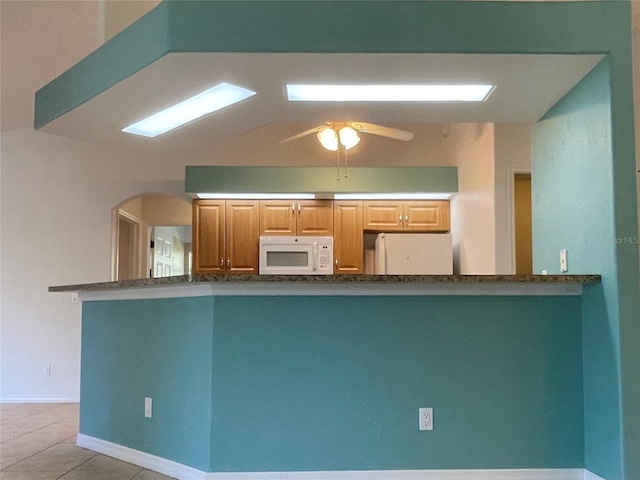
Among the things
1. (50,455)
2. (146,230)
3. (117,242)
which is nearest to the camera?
(50,455)

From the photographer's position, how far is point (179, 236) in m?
9.58

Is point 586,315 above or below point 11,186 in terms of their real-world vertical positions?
below

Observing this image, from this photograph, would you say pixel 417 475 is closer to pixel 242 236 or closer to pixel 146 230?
pixel 242 236

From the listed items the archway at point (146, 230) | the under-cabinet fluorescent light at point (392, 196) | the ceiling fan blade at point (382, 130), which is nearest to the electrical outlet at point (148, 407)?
the ceiling fan blade at point (382, 130)

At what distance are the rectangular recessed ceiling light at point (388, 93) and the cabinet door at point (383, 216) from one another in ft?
8.55

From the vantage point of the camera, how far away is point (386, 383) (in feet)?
9.78

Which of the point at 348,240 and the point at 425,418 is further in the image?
the point at 348,240

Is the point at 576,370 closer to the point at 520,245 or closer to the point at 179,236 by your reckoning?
the point at 520,245

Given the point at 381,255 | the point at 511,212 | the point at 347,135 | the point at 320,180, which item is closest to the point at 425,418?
the point at 511,212

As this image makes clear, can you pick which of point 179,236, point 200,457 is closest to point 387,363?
point 200,457

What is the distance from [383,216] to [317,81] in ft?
9.61

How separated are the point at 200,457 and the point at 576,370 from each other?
185 cm

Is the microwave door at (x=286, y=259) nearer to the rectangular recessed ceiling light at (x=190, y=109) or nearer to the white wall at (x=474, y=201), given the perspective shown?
the white wall at (x=474, y=201)

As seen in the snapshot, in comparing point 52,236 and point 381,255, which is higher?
point 52,236
